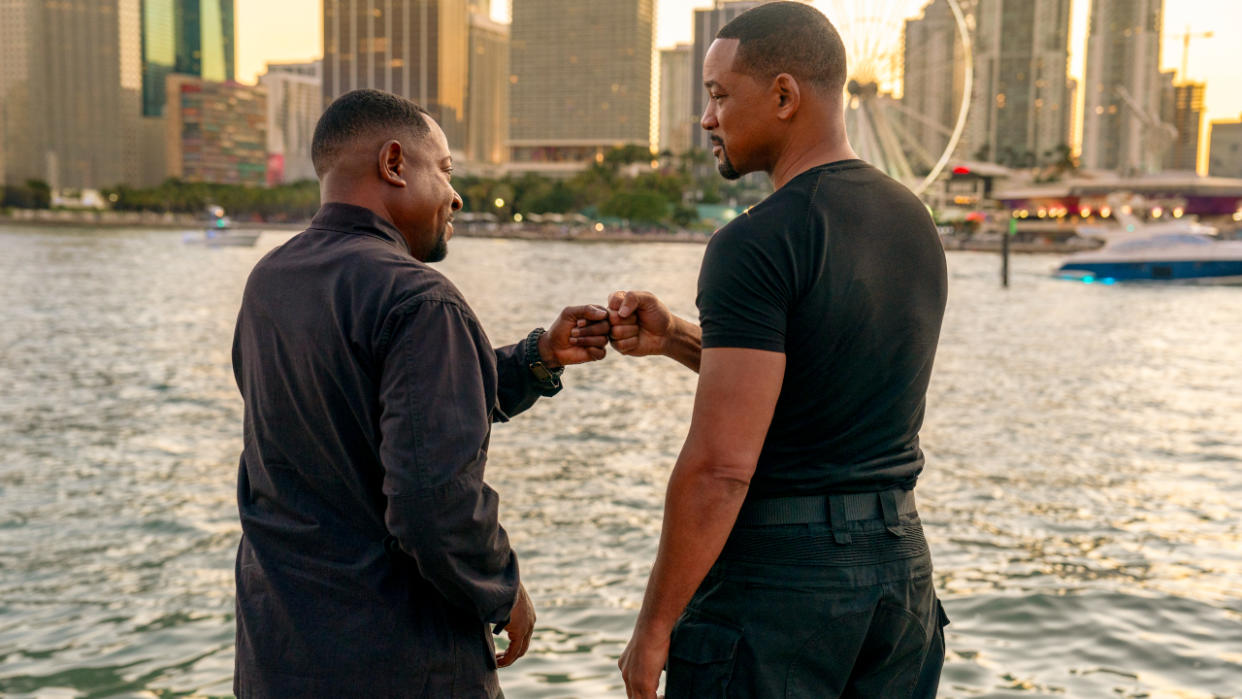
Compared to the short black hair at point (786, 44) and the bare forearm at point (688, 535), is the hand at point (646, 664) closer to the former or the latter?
the bare forearm at point (688, 535)

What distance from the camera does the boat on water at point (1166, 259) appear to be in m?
45.2

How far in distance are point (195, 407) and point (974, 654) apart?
12.6 meters

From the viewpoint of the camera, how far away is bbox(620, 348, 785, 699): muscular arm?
7.61 ft

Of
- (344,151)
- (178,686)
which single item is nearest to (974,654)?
(178,686)

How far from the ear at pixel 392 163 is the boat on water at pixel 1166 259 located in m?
48.6

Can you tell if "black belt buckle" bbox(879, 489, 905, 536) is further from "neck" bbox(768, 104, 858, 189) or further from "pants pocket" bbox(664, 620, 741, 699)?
"neck" bbox(768, 104, 858, 189)

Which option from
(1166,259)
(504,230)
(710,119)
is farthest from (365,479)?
(504,230)

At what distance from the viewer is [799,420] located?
95.3 inches

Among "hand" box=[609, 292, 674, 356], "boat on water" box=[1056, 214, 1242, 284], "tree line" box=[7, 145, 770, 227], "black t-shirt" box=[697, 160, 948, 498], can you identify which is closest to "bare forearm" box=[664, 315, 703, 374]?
"hand" box=[609, 292, 674, 356]

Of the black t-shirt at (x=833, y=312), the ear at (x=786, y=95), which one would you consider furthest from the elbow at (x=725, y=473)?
the ear at (x=786, y=95)

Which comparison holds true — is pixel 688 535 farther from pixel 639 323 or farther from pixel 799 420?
pixel 639 323

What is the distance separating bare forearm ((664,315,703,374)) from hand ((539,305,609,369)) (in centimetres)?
20

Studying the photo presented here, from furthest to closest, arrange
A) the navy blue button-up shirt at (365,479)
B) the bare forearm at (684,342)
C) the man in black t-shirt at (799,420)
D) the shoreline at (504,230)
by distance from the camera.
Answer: the shoreline at (504,230) → the bare forearm at (684,342) → the man in black t-shirt at (799,420) → the navy blue button-up shirt at (365,479)

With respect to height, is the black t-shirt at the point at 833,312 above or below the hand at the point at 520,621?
above
